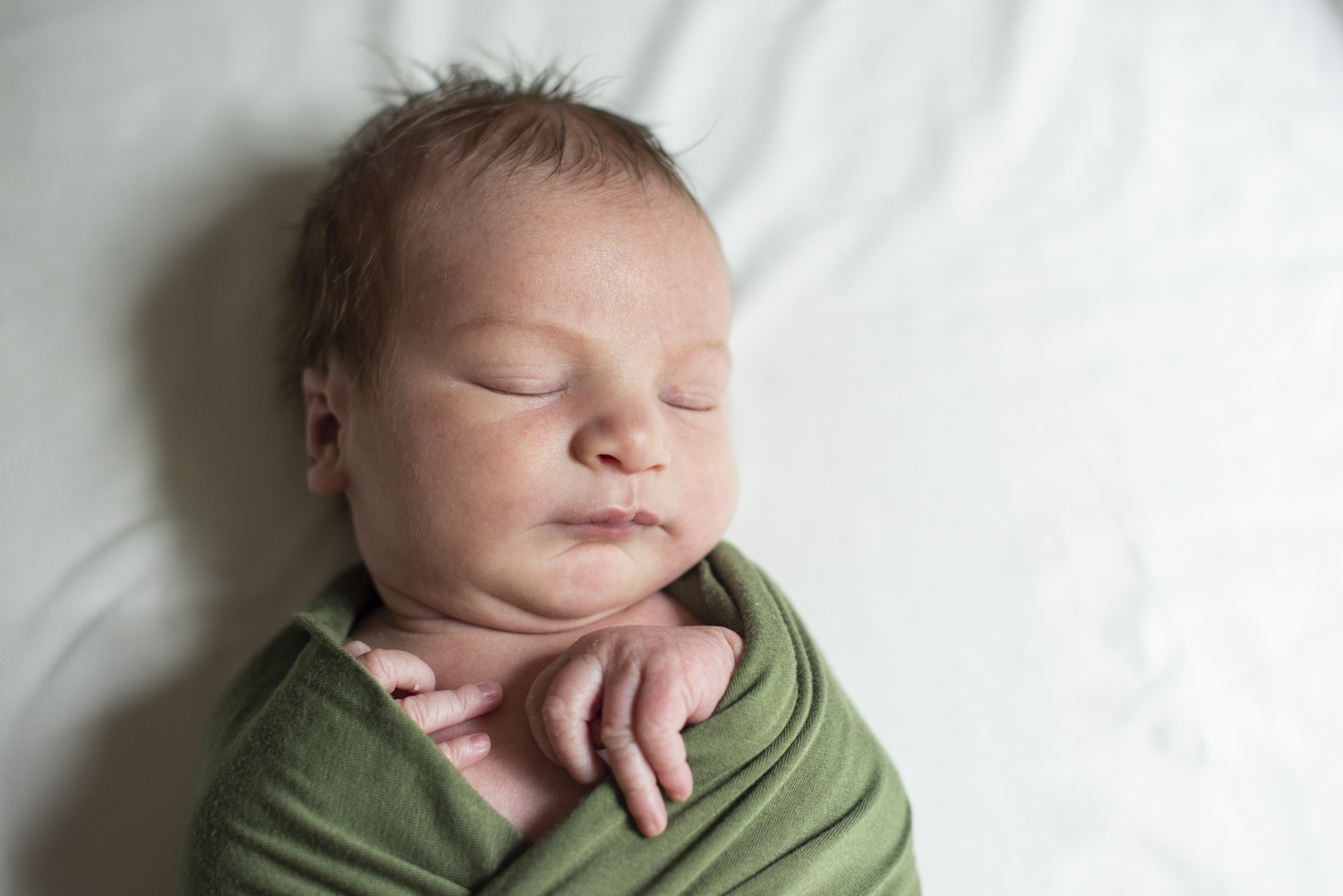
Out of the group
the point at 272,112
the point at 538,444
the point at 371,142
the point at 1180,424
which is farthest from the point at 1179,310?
the point at 272,112

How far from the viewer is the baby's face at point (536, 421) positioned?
3.39ft

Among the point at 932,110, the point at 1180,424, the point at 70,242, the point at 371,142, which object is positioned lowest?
the point at 1180,424

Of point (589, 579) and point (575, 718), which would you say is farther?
point (589, 579)

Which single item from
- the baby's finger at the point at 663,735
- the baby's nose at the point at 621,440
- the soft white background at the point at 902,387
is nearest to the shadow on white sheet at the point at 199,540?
the soft white background at the point at 902,387

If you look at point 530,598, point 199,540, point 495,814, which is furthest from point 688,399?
point 199,540

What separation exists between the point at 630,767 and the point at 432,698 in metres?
0.25

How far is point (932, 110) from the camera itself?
1.63m

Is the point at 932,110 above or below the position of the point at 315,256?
above

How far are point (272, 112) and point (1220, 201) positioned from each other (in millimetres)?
1639

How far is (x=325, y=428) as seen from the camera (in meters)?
1.25

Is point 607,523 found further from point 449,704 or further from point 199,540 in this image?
point 199,540

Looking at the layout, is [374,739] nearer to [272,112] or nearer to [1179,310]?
[272,112]

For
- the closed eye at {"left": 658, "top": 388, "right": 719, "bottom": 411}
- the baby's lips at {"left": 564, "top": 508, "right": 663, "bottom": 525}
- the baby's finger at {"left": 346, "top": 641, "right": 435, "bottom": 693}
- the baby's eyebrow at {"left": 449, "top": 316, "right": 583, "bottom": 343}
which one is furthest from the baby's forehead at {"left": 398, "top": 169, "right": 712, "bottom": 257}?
the baby's finger at {"left": 346, "top": 641, "right": 435, "bottom": 693}

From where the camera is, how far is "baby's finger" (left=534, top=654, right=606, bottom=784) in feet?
3.02
